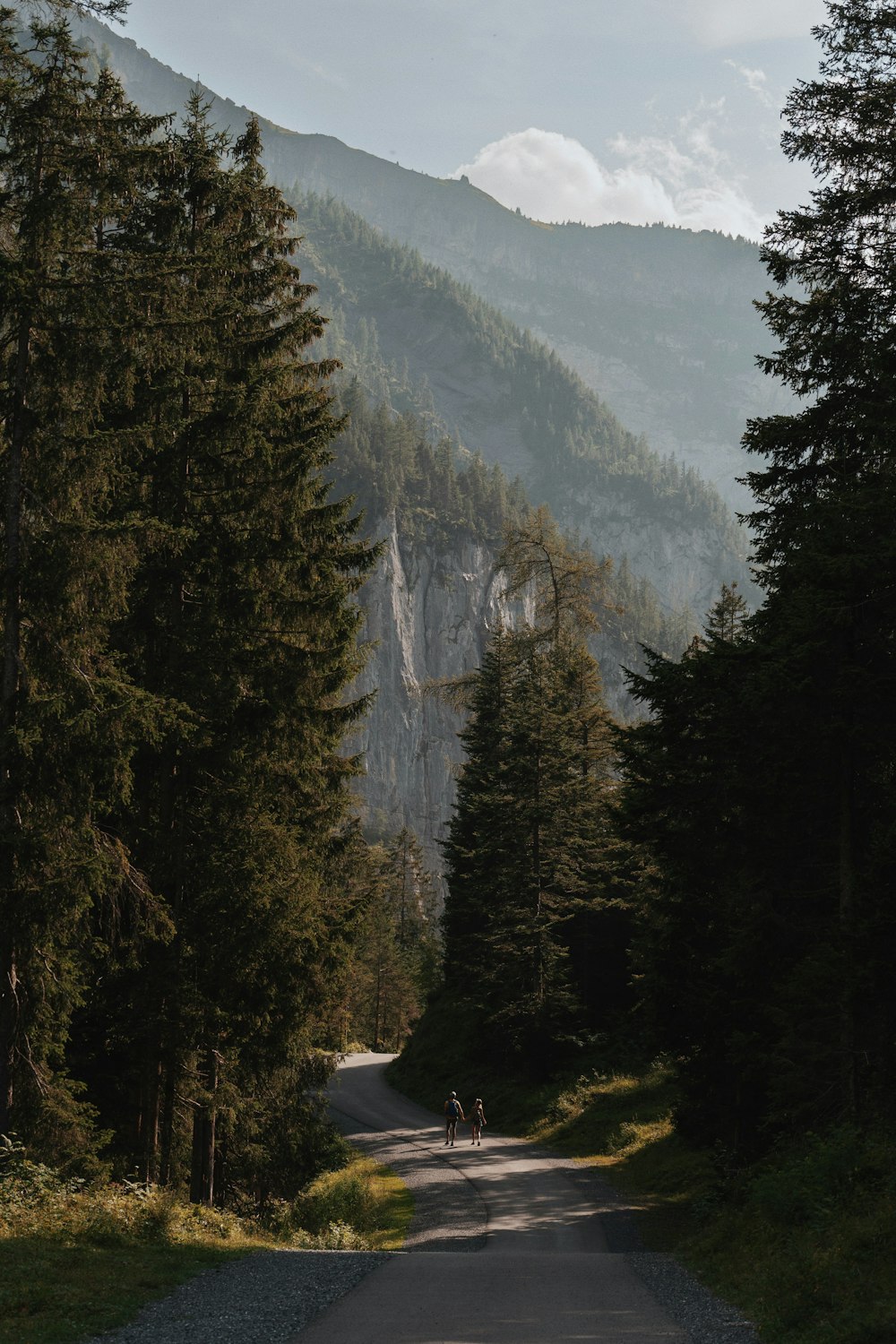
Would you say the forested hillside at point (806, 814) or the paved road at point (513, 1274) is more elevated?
the forested hillside at point (806, 814)

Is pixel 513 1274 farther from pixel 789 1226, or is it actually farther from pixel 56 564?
pixel 56 564

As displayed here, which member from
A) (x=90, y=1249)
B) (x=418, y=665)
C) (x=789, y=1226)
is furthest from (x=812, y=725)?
(x=418, y=665)

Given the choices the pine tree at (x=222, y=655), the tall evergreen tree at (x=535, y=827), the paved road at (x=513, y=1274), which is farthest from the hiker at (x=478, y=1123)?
the pine tree at (x=222, y=655)

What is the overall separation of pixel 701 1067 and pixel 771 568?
8.76m

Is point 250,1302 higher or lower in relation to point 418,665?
lower

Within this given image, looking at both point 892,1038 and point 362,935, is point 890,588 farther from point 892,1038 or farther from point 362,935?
point 362,935

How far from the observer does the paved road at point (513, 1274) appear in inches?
354

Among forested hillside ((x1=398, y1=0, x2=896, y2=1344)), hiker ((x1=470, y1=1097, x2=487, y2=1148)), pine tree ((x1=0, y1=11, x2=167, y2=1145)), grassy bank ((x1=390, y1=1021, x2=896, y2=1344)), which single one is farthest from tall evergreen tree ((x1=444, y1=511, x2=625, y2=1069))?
pine tree ((x1=0, y1=11, x2=167, y2=1145))

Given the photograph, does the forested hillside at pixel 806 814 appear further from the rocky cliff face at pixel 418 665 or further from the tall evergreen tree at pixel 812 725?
the rocky cliff face at pixel 418 665

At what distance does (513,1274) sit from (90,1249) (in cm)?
458

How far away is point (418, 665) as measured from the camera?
15788cm

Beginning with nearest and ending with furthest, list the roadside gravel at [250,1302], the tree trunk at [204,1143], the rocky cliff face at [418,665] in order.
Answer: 1. the roadside gravel at [250,1302]
2. the tree trunk at [204,1143]
3. the rocky cliff face at [418,665]

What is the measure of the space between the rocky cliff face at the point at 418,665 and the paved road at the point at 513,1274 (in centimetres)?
12463

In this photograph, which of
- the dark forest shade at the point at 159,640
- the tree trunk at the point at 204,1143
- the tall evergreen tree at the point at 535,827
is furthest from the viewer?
the tall evergreen tree at the point at 535,827
